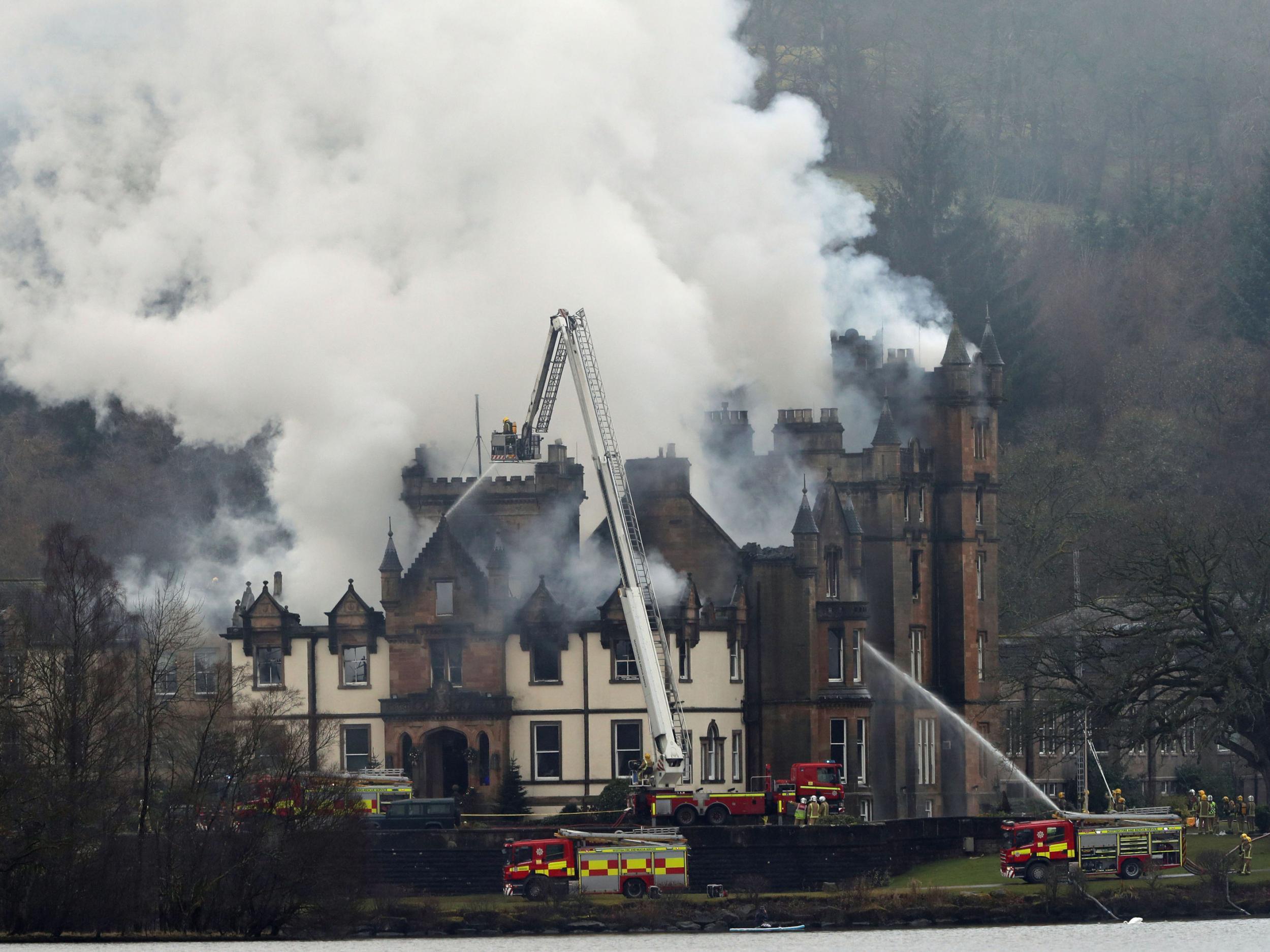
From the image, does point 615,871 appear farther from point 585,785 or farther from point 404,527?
point 404,527

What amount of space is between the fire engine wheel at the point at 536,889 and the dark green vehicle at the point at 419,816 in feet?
16.9

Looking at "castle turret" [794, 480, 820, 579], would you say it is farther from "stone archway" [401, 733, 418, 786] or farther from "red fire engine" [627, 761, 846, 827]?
"stone archway" [401, 733, 418, 786]

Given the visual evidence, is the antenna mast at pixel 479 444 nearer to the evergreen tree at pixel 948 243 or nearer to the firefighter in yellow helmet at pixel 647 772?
the firefighter in yellow helmet at pixel 647 772

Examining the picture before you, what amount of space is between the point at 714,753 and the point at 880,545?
38.1 ft

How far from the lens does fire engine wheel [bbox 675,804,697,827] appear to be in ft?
332

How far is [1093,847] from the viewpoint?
95375mm

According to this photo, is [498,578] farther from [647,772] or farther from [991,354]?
[991,354]

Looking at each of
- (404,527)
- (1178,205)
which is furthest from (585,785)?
(1178,205)

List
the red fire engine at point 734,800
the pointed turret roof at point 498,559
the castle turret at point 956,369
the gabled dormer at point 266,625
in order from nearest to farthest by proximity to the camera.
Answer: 1. the red fire engine at point 734,800
2. the pointed turret roof at point 498,559
3. the gabled dormer at point 266,625
4. the castle turret at point 956,369

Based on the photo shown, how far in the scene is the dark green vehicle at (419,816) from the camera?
9962 cm

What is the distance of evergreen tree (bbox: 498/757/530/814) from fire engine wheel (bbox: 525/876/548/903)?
44.8ft

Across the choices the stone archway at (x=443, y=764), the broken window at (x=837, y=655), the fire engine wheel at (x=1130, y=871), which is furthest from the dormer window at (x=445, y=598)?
the fire engine wheel at (x=1130, y=871)

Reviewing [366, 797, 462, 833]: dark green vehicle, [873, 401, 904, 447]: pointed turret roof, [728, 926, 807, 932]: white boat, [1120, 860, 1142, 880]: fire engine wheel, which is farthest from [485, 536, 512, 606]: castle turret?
[1120, 860, 1142, 880]: fire engine wheel

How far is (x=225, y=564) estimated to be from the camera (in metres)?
120
